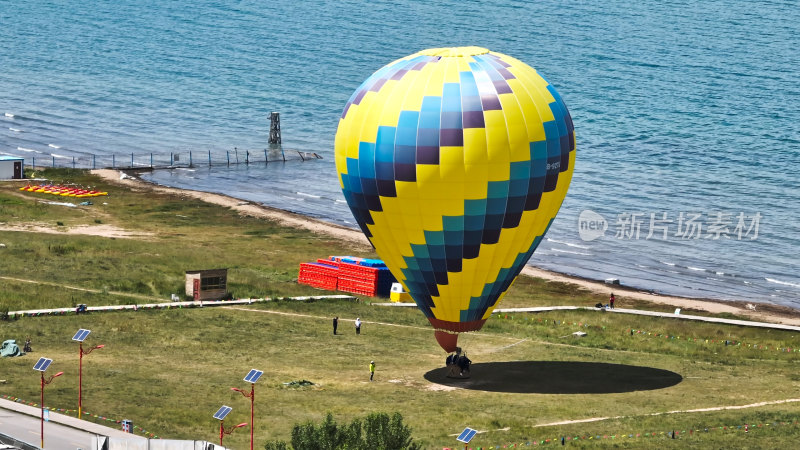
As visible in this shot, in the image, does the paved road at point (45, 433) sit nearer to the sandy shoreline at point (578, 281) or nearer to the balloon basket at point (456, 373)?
the balloon basket at point (456, 373)

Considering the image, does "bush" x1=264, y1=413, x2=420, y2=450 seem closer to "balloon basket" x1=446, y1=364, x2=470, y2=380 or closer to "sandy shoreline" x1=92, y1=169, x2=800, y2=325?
"balloon basket" x1=446, y1=364, x2=470, y2=380

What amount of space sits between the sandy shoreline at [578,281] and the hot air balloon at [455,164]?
39.8 m

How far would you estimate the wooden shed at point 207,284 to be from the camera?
87.3 metres

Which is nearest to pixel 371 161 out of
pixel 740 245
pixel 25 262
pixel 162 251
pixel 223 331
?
pixel 223 331

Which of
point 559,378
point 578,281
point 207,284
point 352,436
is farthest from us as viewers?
point 578,281

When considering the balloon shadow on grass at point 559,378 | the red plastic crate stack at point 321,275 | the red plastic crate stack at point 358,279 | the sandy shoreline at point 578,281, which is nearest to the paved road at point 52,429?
the balloon shadow on grass at point 559,378

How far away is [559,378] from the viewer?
71.6m

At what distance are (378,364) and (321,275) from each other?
23.7 m

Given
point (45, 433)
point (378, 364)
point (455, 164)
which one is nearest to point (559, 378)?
point (378, 364)

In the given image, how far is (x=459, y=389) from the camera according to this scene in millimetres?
69062

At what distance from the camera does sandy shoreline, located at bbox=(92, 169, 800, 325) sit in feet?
346

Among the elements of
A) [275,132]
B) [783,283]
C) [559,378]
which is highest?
[275,132]

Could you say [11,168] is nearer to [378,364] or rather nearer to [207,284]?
[207,284]

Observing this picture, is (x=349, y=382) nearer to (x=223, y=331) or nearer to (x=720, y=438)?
(x=223, y=331)
